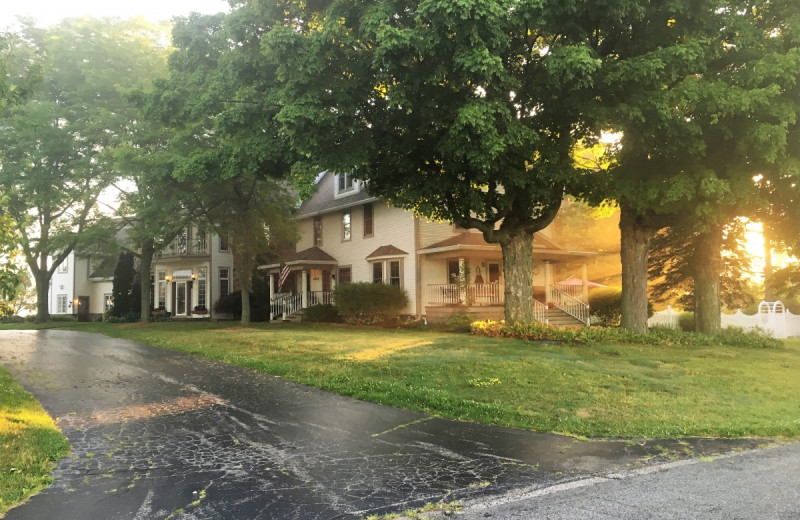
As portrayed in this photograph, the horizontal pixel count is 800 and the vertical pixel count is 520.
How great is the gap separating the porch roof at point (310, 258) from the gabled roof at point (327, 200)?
199cm

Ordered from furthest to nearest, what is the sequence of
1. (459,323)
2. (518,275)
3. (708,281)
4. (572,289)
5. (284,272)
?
(284,272) < (572,289) < (459,323) < (708,281) < (518,275)

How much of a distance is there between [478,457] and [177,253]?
→ 33.0m

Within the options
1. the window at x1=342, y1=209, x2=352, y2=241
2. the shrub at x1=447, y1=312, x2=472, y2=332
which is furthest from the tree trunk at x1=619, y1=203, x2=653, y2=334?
the window at x1=342, y1=209, x2=352, y2=241

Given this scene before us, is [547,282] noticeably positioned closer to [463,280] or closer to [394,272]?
[463,280]

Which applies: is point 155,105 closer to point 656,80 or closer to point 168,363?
point 168,363

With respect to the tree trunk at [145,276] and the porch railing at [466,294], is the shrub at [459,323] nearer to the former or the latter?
the porch railing at [466,294]

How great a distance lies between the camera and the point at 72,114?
25750 mm

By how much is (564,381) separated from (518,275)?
7180 mm

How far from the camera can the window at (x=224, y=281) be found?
113ft

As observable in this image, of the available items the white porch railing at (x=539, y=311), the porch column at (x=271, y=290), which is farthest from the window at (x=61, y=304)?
the white porch railing at (x=539, y=311)

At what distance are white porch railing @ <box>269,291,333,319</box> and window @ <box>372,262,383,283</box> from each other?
8.70 ft

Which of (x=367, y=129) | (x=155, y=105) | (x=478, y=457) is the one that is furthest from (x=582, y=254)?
(x=478, y=457)

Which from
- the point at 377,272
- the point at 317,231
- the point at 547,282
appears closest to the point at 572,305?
the point at 547,282

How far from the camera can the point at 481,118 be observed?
10.6m
